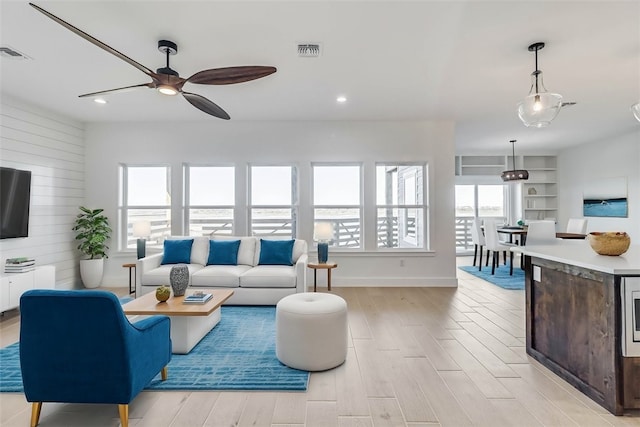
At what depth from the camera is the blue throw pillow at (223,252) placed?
15.2 feet

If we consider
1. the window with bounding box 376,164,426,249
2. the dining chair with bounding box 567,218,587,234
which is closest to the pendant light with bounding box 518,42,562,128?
the window with bounding box 376,164,426,249

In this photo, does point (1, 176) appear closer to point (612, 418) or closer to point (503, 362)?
point (503, 362)

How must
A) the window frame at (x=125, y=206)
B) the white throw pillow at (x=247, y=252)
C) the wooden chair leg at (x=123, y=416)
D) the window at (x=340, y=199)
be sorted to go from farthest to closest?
the window at (x=340, y=199) → the window frame at (x=125, y=206) → the white throw pillow at (x=247, y=252) → the wooden chair leg at (x=123, y=416)

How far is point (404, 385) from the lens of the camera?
2.32m

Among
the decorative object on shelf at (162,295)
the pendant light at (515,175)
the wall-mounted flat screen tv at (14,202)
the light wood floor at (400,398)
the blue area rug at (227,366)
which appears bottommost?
the light wood floor at (400,398)

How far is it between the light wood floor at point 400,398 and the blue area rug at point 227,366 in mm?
91

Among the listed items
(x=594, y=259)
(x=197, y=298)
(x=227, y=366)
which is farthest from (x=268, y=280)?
(x=594, y=259)

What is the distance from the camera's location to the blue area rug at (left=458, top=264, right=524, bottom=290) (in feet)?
17.6

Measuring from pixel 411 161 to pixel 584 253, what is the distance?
10.6 feet

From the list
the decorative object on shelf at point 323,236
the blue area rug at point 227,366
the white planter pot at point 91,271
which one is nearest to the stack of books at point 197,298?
the blue area rug at point 227,366

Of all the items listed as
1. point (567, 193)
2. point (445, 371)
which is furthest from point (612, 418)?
point (567, 193)

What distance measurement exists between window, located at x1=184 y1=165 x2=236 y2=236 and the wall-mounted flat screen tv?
208cm

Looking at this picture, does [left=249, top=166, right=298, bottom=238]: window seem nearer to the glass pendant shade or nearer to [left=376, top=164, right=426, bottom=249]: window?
[left=376, top=164, right=426, bottom=249]: window

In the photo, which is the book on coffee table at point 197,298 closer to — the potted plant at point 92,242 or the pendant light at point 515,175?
the potted plant at point 92,242
